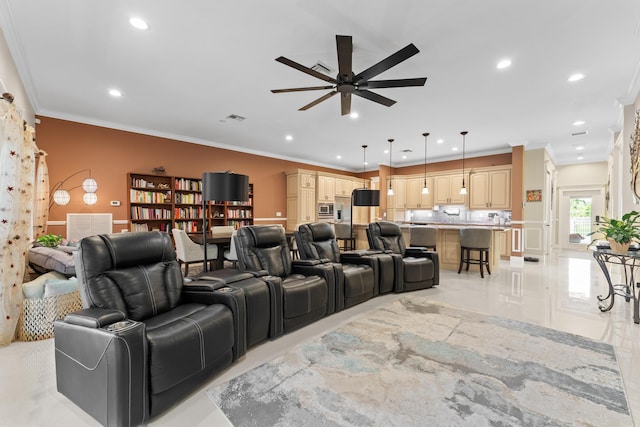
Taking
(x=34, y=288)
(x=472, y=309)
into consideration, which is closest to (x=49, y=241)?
(x=34, y=288)

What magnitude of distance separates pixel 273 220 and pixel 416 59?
19.3 ft

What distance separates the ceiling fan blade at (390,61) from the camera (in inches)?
89.4

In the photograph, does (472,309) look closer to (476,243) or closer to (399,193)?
(476,243)

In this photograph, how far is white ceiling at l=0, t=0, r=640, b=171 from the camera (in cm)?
247

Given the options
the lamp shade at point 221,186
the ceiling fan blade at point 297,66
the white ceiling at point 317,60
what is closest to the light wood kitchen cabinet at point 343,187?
the white ceiling at point 317,60

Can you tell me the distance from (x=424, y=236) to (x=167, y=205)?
553 centimetres

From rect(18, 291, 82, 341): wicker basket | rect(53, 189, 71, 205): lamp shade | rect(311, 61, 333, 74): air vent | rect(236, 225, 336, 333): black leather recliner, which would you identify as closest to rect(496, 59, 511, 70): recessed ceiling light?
rect(311, 61, 333, 74): air vent

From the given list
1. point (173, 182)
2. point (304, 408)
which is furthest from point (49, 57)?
point (304, 408)

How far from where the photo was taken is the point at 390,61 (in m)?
2.46

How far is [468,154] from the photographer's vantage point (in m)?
8.14

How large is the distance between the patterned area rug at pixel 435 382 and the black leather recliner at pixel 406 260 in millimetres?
1382

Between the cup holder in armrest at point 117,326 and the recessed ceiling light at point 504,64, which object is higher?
the recessed ceiling light at point 504,64

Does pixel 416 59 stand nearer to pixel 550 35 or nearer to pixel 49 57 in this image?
pixel 550 35

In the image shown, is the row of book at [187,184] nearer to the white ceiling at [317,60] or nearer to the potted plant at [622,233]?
the white ceiling at [317,60]
